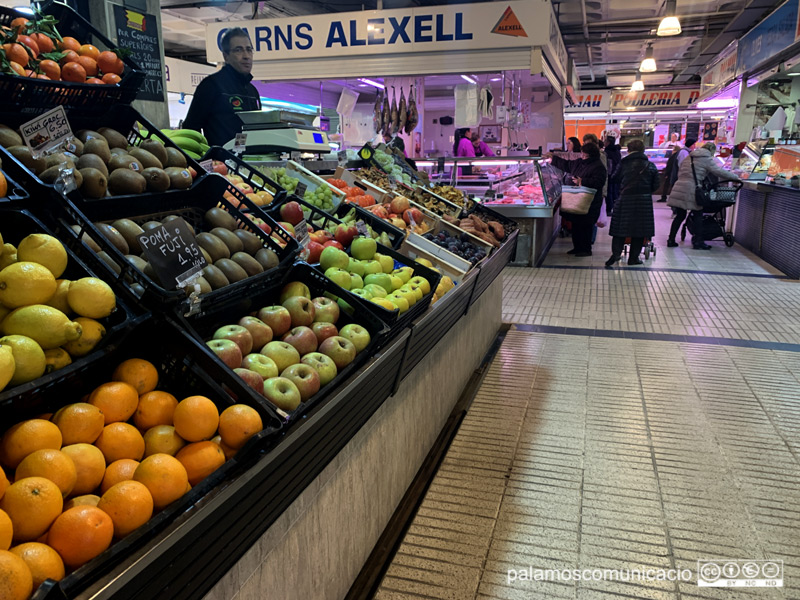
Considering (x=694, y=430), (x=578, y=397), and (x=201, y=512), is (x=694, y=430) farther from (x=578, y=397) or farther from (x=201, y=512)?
(x=201, y=512)

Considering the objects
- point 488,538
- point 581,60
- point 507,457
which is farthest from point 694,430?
point 581,60

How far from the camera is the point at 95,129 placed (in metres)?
2.23

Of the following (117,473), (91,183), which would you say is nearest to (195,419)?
(117,473)

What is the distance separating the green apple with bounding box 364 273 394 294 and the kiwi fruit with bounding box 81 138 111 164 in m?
1.23

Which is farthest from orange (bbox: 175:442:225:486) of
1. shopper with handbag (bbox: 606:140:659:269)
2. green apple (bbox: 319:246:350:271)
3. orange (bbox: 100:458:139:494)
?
shopper with handbag (bbox: 606:140:659:269)

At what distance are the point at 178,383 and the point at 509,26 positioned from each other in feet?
22.4

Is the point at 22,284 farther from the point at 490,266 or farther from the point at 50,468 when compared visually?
the point at 490,266

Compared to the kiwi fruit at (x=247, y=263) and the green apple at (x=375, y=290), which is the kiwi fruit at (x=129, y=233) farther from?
the green apple at (x=375, y=290)

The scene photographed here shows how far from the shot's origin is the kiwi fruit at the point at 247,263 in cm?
208

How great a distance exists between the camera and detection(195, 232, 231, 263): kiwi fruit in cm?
202

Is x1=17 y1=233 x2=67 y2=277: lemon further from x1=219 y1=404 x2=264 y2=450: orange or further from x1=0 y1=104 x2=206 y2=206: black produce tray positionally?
x1=219 y1=404 x2=264 y2=450: orange

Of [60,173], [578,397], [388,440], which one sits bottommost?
[578,397]

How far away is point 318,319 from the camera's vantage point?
2.21 meters

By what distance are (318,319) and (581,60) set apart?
18.6m
